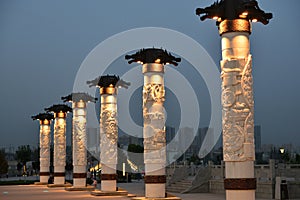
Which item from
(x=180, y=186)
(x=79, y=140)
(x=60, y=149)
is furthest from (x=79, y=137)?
(x=180, y=186)

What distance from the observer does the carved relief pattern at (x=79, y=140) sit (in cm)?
2002

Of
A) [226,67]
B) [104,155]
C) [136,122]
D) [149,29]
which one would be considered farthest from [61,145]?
[226,67]

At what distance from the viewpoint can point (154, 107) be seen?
44.9 ft

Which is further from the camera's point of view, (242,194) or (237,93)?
(237,93)

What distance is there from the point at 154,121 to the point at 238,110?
5.22 meters

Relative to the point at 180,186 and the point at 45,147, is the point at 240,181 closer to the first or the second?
the point at 180,186

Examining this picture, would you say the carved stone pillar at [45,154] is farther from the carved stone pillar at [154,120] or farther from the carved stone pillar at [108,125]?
the carved stone pillar at [154,120]

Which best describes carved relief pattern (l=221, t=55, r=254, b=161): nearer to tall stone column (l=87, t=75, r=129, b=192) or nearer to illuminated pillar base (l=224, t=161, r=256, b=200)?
illuminated pillar base (l=224, t=161, r=256, b=200)

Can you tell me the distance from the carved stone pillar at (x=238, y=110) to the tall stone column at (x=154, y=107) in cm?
495

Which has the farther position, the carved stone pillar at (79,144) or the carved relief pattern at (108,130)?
the carved stone pillar at (79,144)

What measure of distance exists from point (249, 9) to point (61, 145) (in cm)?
1640

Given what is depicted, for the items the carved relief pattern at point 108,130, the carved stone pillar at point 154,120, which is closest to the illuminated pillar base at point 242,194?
the carved stone pillar at point 154,120

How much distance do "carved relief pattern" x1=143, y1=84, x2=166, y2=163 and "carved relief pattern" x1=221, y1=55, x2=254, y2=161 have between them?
16.3 ft

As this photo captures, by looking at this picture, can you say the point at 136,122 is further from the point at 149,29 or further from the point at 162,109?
the point at 162,109
